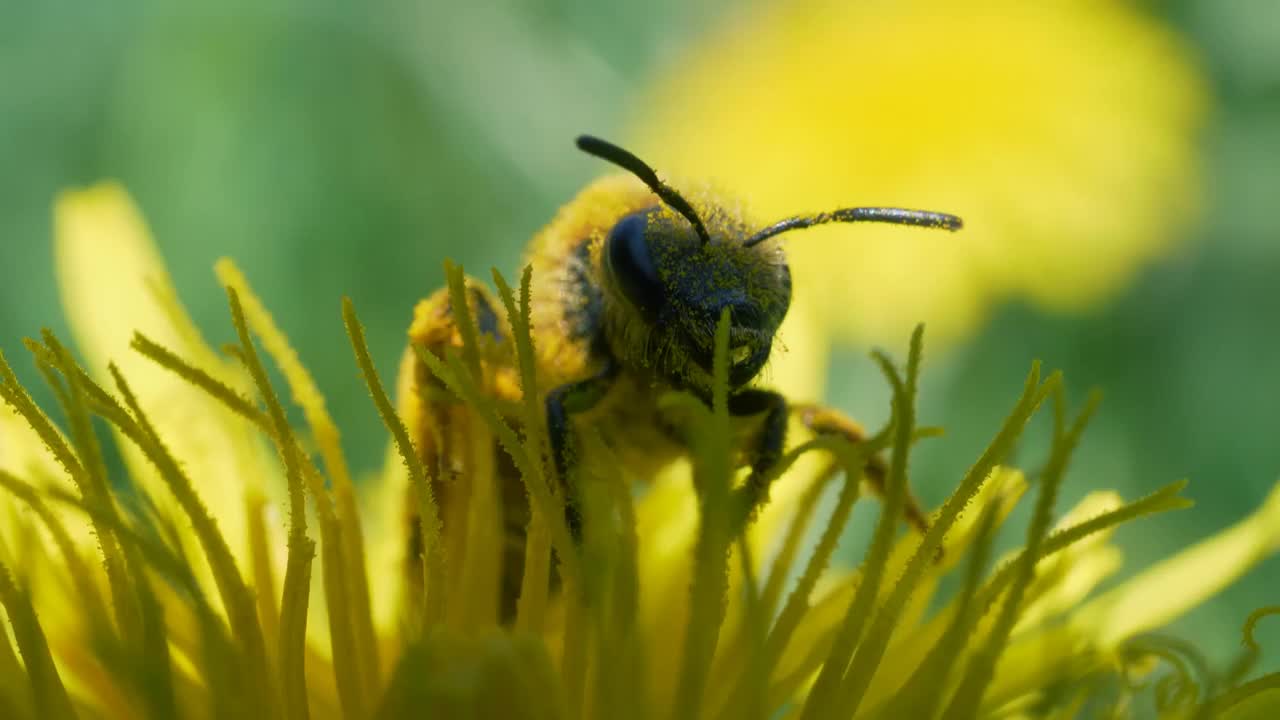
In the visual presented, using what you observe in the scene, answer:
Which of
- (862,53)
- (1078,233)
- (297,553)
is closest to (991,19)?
(862,53)

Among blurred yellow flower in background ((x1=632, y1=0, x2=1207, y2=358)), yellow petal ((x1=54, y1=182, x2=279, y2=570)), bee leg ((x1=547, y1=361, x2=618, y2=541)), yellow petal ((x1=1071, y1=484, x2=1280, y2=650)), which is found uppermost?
blurred yellow flower in background ((x1=632, y1=0, x2=1207, y2=358))

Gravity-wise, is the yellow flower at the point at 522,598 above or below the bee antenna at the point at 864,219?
below

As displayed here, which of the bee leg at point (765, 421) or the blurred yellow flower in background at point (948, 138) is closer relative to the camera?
the bee leg at point (765, 421)

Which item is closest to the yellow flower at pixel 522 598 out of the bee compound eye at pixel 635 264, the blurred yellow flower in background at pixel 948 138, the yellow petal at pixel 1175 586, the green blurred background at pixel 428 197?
the yellow petal at pixel 1175 586

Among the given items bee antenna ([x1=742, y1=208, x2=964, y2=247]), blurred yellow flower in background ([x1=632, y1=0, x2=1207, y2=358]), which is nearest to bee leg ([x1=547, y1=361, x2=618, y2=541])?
bee antenna ([x1=742, y1=208, x2=964, y2=247])

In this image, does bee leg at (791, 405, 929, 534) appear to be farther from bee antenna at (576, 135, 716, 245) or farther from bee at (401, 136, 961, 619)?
bee antenna at (576, 135, 716, 245)

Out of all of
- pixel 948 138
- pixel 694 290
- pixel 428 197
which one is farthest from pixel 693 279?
pixel 948 138

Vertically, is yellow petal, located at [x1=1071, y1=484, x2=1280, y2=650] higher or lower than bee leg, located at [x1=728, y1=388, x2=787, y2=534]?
lower

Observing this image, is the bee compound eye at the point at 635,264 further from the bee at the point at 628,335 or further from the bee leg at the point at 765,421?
the bee leg at the point at 765,421

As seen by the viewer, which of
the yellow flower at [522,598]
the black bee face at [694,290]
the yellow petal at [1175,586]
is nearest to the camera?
the yellow flower at [522,598]
